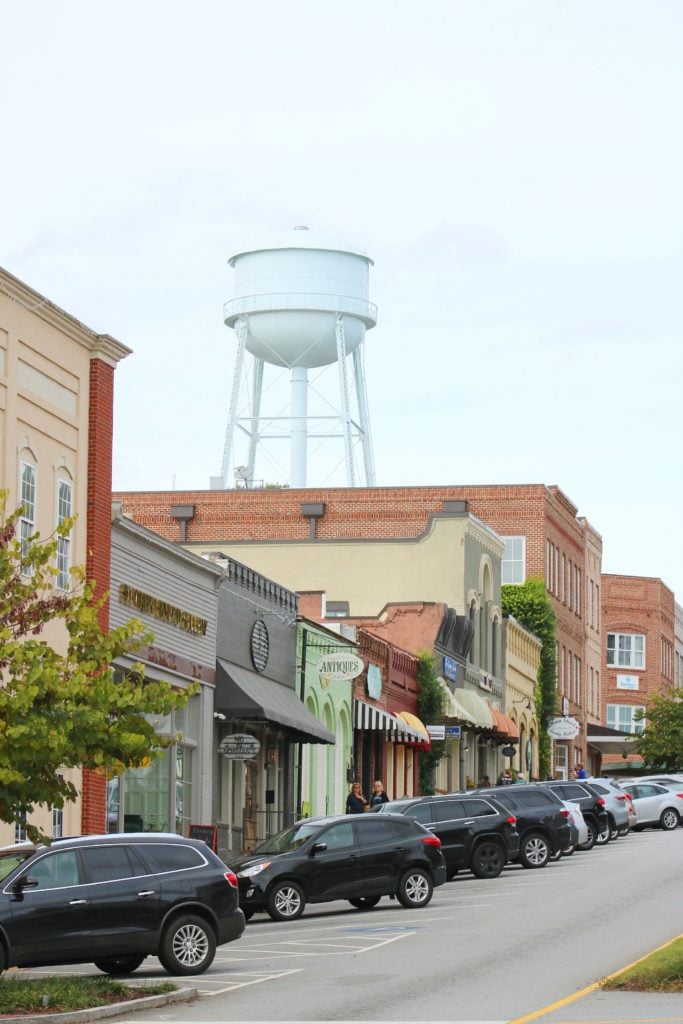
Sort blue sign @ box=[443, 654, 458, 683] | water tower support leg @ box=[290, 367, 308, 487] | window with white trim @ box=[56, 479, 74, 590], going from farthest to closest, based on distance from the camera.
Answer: water tower support leg @ box=[290, 367, 308, 487] < blue sign @ box=[443, 654, 458, 683] < window with white trim @ box=[56, 479, 74, 590]

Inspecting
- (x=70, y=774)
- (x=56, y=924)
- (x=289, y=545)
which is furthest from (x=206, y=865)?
(x=289, y=545)

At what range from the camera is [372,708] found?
47312 mm

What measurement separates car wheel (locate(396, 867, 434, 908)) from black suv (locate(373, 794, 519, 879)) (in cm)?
455

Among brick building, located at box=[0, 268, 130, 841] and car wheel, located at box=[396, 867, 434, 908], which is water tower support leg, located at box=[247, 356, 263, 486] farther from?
car wheel, located at box=[396, 867, 434, 908]

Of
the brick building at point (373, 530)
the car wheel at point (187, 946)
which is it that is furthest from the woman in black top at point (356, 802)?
Answer: the car wheel at point (187, 946)

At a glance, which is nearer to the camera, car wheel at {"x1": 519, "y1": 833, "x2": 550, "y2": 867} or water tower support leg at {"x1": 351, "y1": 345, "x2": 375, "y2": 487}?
car wheel at {"x1": 519, "y1": 833, "x2": 550, "y2": 867}

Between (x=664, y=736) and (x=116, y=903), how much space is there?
185ft

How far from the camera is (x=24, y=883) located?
19.8m

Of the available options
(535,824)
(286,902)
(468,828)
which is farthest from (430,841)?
(535,824)

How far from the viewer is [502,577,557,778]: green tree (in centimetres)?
7188

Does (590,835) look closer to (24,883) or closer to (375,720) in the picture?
(375,720)

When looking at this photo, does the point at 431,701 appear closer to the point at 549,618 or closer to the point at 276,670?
the point at 276,670

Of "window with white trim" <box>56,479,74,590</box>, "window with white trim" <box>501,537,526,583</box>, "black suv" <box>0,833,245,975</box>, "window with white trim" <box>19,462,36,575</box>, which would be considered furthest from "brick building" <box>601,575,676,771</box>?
"black suv" <box>0,833,245,975</box>

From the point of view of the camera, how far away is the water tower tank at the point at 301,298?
77.8 metres
